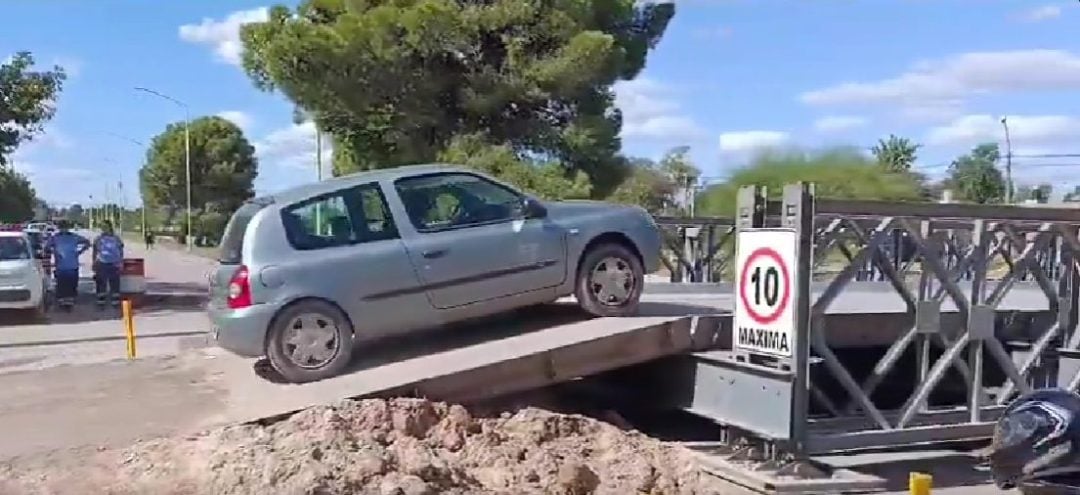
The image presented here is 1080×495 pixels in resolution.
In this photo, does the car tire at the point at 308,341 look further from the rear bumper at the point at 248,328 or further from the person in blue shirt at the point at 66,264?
the person in blue shirt at the point at 66,264

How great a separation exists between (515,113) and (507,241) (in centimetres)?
1739

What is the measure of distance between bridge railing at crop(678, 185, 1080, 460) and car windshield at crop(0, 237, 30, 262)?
17.0 m

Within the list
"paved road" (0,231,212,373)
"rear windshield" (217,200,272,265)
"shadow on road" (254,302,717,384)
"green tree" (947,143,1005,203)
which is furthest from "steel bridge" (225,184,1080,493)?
"green tree" (947,143,1005,203)

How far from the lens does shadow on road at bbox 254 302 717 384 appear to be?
8938mm

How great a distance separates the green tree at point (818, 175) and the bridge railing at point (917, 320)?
27.1 metres

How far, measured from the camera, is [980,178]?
205 ft

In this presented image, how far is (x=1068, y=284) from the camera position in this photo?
9.19m

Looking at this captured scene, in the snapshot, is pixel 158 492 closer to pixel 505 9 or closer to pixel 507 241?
pixel 507 241

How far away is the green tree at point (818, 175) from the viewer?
3725 centimetres

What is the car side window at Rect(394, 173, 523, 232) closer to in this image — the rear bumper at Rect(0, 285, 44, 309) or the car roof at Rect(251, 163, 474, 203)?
the car roof at Rect(251, 163, 474, 203)

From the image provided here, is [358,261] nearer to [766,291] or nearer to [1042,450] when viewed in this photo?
[766,291]

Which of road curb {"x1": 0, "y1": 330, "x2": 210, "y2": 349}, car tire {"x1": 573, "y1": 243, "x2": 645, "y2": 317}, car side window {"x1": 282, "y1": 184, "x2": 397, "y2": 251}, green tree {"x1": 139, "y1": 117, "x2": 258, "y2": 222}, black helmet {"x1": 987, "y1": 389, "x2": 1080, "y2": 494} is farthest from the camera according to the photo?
green tree {"x1": 139, "y1": 117, "x2": 258, "y2": 222}

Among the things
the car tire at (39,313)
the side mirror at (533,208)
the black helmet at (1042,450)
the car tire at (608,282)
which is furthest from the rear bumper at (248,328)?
the car tire at (39,313)

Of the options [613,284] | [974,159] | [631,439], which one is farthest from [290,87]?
[974,159]
